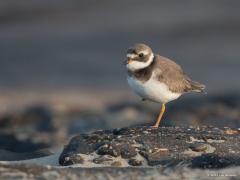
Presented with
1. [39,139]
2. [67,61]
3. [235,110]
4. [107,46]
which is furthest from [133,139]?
[107,46]

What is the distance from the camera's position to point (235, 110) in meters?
12.3

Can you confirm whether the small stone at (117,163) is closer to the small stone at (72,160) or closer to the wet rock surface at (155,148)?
the wet rock surface at (155,148)

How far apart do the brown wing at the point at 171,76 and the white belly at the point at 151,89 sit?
2.6 inches

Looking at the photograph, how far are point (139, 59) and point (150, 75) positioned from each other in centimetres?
20

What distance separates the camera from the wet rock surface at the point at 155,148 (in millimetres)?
6734

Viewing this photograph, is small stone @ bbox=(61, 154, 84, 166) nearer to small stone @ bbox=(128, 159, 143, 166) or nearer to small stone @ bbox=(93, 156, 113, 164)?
small stone @ bbox=(93, 156, 113, 164)

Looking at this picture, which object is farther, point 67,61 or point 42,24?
point 42,24

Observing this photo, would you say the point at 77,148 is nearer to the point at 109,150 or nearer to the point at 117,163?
the point at 109,150

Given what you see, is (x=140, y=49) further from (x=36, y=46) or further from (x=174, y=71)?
(x=36, y=46)

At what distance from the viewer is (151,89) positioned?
746 centimetres

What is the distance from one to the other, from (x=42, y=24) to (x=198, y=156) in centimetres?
1272

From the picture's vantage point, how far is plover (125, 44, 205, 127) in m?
7.46

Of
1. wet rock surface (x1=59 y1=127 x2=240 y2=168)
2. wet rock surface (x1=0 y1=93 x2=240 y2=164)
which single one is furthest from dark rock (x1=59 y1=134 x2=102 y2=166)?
wet rock surface (x1=0 y1=93 x2=240 y2=164)

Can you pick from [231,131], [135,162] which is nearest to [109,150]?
[135,162]
